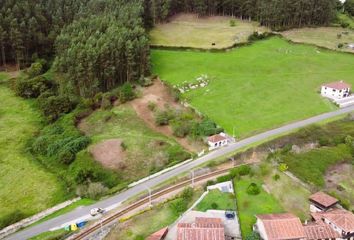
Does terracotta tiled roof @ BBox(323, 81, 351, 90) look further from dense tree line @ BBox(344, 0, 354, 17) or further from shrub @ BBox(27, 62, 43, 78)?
dense tree line @ BBox(344, 0, 354, 17)

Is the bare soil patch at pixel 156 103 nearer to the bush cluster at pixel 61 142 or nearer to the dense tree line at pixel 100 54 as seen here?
the dense tree line at pixel 100 54

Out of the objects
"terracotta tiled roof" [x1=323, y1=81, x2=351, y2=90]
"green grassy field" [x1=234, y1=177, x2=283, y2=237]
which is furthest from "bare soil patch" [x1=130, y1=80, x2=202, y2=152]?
"terracotta tiled roof" [x1=323, y1=81, x2=351, y2=90]

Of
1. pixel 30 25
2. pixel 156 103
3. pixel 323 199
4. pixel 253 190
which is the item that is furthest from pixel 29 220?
pixel 30 25

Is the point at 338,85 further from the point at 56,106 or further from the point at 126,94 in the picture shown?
the point at 56,106

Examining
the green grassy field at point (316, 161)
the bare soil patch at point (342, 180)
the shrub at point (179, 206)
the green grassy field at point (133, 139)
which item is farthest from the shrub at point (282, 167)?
the green grassy field at point (133, 139)

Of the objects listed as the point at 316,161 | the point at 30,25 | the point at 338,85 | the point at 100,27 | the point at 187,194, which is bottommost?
the point at 187,194

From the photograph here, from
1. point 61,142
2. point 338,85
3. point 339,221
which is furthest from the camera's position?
point 338,85
